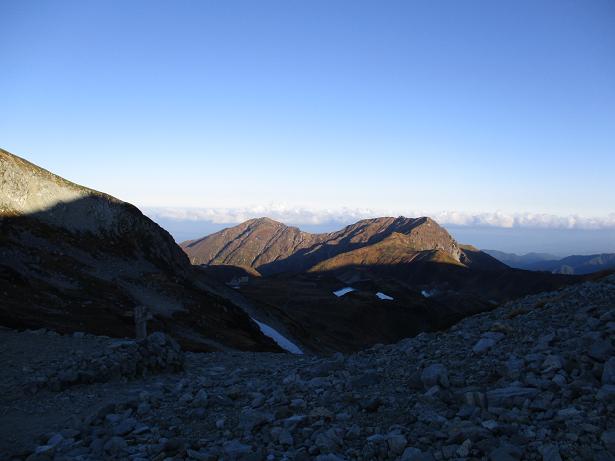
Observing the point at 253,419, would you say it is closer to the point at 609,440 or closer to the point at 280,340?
the point at 609,440

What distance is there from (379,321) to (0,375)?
115461 millimetres

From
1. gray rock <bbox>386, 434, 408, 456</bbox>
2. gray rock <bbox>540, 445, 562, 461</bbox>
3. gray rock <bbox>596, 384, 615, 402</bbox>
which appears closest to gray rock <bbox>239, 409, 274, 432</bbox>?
gray rock <bbox>386, 434, 408, 456</bbox>

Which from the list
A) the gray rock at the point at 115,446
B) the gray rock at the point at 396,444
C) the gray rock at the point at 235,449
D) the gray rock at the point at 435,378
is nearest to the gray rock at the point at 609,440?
the gray rock at the point at 396,444

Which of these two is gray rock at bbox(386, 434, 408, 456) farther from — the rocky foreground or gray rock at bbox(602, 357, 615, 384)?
gray rock at bbox(602, 357, 615, 384)

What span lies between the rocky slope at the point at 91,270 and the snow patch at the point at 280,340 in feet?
16.9

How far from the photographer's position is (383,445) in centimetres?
884

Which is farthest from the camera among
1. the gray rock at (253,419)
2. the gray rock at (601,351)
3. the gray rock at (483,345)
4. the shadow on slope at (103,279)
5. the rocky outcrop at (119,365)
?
the shadow on slope at (103,279)

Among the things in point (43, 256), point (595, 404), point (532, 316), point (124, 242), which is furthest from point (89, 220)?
point (595, 404)

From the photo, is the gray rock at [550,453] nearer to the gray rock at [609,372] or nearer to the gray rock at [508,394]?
the gray rock at [508,394]

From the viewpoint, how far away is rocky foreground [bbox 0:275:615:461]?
848cm

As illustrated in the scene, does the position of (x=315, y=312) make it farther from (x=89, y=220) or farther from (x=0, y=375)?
(x=0, y=375)

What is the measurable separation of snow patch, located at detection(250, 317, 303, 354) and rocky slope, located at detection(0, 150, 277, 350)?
5.15 m

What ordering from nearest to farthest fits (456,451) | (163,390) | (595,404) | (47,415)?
(456,451), (595,404), (47,415), (163,390)

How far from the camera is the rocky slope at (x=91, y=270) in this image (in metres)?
43.7
